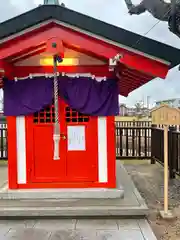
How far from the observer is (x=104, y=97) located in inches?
210

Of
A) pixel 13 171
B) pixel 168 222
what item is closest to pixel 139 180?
pixel 168 222

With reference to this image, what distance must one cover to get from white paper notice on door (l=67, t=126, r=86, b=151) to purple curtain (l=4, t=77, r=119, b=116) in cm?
38

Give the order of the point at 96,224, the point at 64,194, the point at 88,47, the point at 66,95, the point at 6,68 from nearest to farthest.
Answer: the point at 96,224 < the point at 88,47 < the point at 6,68 < the point at 64,194 < the point at 66,95

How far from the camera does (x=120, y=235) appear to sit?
4.01m

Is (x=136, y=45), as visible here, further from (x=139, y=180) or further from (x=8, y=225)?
(x=139, y=180)

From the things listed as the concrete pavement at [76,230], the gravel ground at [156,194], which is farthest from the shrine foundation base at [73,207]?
the gravel ground at [156,194]

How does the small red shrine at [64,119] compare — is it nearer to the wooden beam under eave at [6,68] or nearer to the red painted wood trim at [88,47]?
the wooden beam under eave at [6,68]

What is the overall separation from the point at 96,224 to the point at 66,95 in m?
2.31

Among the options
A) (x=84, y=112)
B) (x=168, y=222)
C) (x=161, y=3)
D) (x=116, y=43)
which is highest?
(x=161, y=3)

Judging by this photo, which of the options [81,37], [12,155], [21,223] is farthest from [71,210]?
[81,37]

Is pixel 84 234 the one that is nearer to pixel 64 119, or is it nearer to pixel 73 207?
pixel 73 207

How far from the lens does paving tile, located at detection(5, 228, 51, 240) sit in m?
3.93

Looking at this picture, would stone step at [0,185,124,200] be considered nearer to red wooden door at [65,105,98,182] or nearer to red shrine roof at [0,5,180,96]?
red wooden door at [65,105,98,182]

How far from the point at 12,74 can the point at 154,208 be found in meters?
3.62
